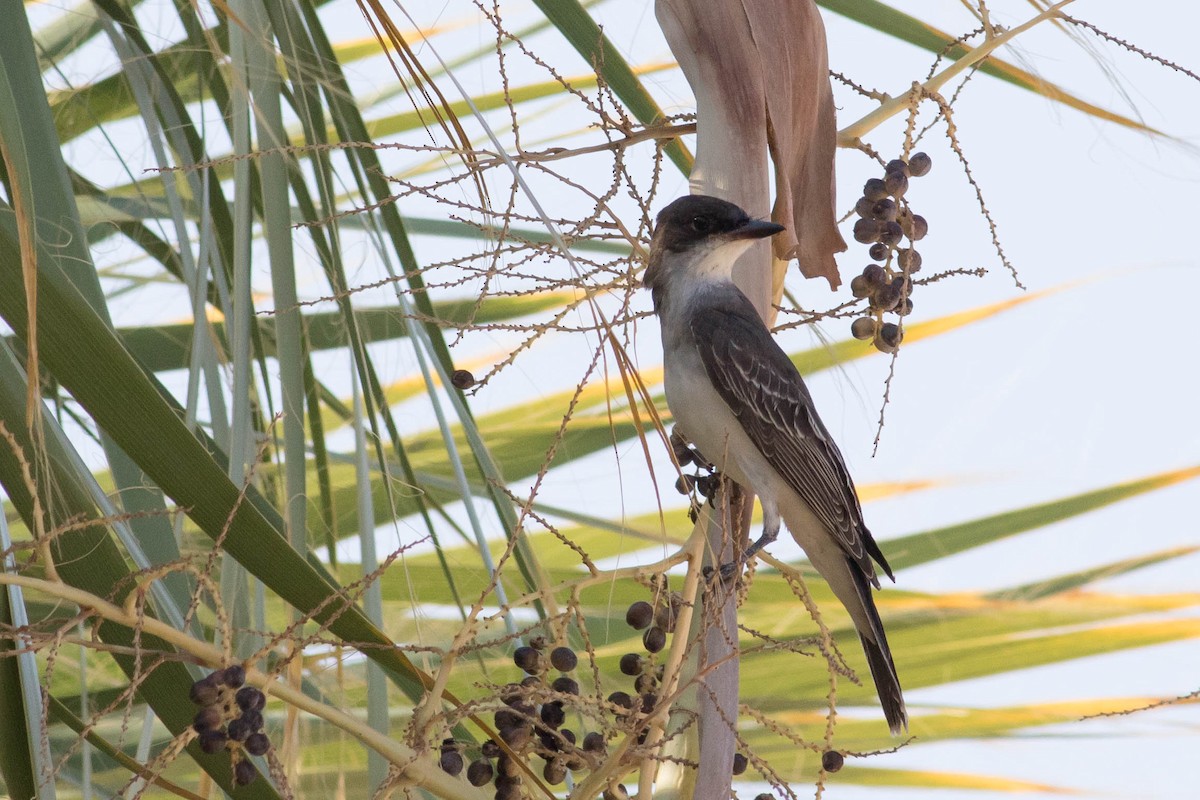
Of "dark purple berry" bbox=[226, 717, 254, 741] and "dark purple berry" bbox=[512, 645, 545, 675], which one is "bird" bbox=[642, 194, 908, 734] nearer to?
"dark purple berry" bbox=[512, 645, 545, 675]

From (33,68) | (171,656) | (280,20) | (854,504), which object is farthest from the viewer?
(854,504)

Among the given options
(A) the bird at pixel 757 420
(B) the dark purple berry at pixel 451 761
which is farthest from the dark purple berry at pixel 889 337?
(B) the dark purple berry at pixel 451 761

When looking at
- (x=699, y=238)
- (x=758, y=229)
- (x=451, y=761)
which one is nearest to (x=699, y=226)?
(x=699, y=238)

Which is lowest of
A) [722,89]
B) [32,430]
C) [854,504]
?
[32,430]

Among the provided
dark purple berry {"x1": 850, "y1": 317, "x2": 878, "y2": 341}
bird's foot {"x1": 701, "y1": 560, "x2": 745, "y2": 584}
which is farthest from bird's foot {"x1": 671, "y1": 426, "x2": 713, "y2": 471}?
dark purple berry {"x1": 850, "y1": 317, "x2": 878, "y2": 341}

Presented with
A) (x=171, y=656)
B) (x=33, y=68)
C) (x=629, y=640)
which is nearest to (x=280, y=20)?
(x=33, y=68)

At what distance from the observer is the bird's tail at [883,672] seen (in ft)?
5.22

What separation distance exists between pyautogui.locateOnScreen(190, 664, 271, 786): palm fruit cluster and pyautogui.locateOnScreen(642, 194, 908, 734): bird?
778 mm

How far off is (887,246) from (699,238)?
0.32 m

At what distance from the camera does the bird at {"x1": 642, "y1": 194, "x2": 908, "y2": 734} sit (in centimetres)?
161

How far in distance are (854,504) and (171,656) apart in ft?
3.67

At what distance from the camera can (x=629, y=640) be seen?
7.26ft

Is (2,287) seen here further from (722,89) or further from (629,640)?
(629,640)

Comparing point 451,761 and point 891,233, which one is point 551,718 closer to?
point 451,761
